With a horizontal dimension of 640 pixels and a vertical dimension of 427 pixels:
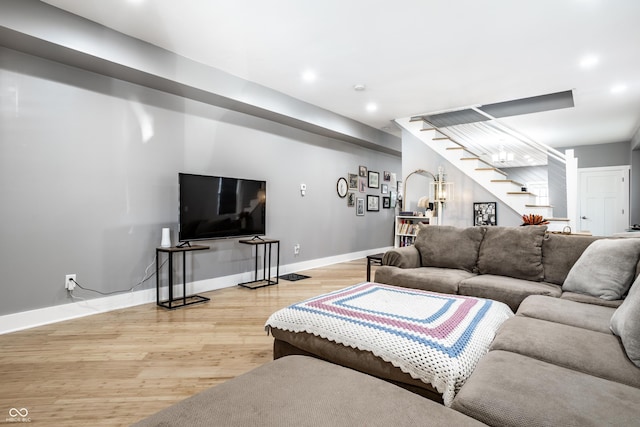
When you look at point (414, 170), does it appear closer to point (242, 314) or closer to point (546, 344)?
point (242, 314)

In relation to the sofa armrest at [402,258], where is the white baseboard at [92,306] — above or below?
below

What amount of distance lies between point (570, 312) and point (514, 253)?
3.59 feet

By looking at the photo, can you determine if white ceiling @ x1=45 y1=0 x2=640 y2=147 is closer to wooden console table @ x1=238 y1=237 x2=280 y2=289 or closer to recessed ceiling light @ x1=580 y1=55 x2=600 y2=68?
recessed ceiling light @ x1=580 y1=55 x2=600 y2=68

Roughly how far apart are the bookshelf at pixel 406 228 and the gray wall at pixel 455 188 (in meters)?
0.26

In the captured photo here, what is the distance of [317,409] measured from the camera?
952 millimetres

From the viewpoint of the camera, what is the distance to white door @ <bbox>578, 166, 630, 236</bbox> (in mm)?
7391

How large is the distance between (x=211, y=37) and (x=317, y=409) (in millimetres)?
3329

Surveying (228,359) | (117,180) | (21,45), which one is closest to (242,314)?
(228,359)

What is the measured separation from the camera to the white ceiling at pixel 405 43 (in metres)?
2.74

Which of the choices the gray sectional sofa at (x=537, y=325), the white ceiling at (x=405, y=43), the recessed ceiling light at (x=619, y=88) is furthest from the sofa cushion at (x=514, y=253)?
the recessed ceiling light at (x=619, y=88)

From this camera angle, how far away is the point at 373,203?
7.29 m

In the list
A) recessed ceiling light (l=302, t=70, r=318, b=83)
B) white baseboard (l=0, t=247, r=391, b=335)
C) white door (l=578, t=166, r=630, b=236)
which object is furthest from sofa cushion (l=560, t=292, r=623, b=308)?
white door (l=578, t=166, r=630, b=236)

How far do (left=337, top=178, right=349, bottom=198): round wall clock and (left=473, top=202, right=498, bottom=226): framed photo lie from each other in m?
2.29

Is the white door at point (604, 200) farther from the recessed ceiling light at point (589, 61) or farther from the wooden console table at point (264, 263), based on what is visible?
the wooden console table at point (264, 263)
